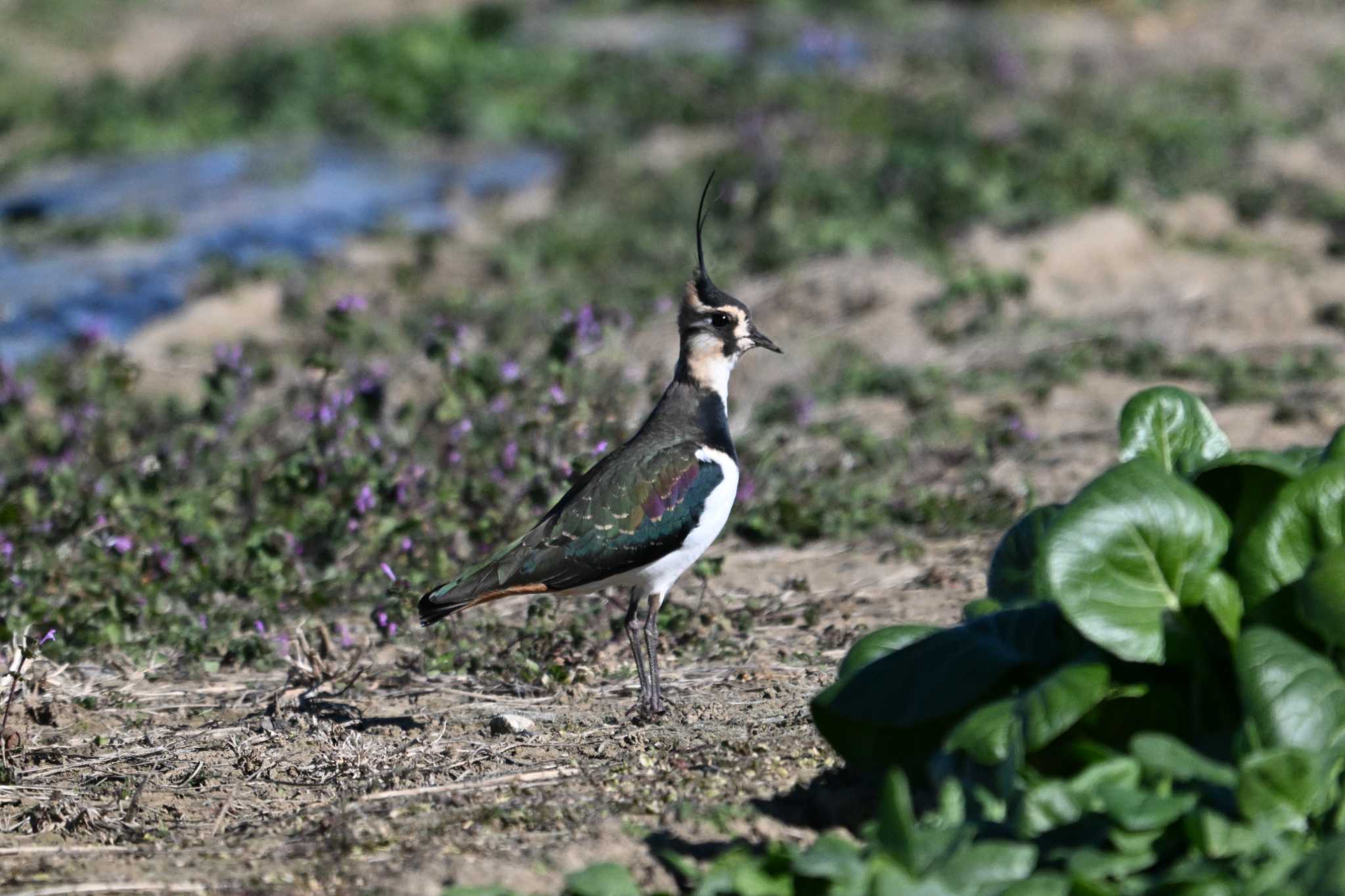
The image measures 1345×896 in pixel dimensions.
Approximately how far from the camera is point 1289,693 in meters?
3.29

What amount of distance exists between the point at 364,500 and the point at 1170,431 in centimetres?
292

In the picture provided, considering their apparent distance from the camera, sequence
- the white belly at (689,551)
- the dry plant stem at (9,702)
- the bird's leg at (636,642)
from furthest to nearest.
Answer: the white belly at (689,551), the bird's leg at (636,642), the dry plant stem at (9,702)

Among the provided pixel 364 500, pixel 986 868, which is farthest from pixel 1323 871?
pixel 364 500

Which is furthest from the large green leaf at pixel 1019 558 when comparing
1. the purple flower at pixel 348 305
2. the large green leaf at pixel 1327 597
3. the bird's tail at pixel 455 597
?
the purple flower at pixel 348 305

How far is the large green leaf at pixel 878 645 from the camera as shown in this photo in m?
3.83

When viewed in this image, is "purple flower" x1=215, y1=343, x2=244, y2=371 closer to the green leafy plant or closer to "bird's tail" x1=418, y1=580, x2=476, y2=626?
"bird's tail" x1=418, y1=580, x2=476, y2=626

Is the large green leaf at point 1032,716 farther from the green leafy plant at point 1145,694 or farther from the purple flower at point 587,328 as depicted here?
the purple flower at point 587,328

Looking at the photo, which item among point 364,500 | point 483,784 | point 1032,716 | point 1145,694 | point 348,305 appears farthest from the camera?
point 348,305

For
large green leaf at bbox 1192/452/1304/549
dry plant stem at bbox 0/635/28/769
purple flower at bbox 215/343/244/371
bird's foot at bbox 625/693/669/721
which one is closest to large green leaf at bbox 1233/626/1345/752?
large green leaf at bbox 1192/452/1304/549

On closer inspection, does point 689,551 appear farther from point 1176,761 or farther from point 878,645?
point 1176,761

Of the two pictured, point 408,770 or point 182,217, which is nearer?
point 408,770

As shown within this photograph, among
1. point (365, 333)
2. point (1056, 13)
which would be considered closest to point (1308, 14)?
point (1056, 13)

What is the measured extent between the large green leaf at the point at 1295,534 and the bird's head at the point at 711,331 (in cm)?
222

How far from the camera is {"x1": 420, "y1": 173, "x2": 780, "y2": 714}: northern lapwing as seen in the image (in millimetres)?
4988
